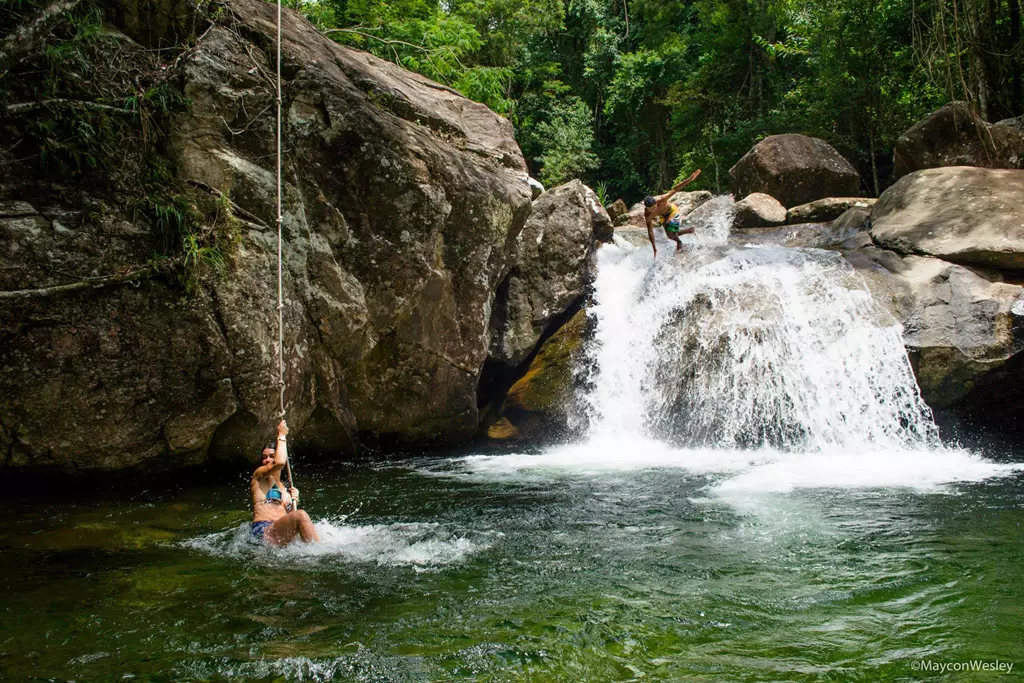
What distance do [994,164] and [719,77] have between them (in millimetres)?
13100

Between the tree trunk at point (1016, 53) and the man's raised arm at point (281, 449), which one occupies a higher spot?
the tree trunk at point (1016, 53)

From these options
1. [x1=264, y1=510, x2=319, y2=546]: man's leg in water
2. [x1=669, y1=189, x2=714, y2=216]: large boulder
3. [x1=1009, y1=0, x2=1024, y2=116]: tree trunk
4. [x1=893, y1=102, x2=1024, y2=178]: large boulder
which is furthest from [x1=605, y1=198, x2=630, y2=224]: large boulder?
[x1=264, y1=510, x2=319, y2=546]: man's leg in water

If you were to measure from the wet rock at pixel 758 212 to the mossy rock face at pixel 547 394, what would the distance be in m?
6.74

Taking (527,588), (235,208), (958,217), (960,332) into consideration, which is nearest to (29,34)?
(235,208)

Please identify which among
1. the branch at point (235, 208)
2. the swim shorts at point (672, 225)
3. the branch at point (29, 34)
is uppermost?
the branch at point (29, 34)

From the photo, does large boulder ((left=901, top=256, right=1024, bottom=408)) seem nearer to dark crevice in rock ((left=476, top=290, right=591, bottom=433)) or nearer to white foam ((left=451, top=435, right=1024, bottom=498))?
white foam ((left=451, top=435, right=1024, bottom=498))

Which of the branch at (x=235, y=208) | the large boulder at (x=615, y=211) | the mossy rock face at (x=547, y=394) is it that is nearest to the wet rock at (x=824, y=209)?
the large boulder at (x=615, y=211)

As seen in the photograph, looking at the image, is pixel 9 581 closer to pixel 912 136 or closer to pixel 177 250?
pixel 177 250

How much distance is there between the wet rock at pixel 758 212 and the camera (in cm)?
1670

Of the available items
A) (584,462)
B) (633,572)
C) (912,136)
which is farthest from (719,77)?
(633,572)

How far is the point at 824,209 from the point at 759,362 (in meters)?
7.53

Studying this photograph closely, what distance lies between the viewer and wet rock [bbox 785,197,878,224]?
16.2m

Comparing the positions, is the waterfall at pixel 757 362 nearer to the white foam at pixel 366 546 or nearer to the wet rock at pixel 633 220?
the white foam at pixel 366 546

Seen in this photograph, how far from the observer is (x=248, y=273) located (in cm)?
761
